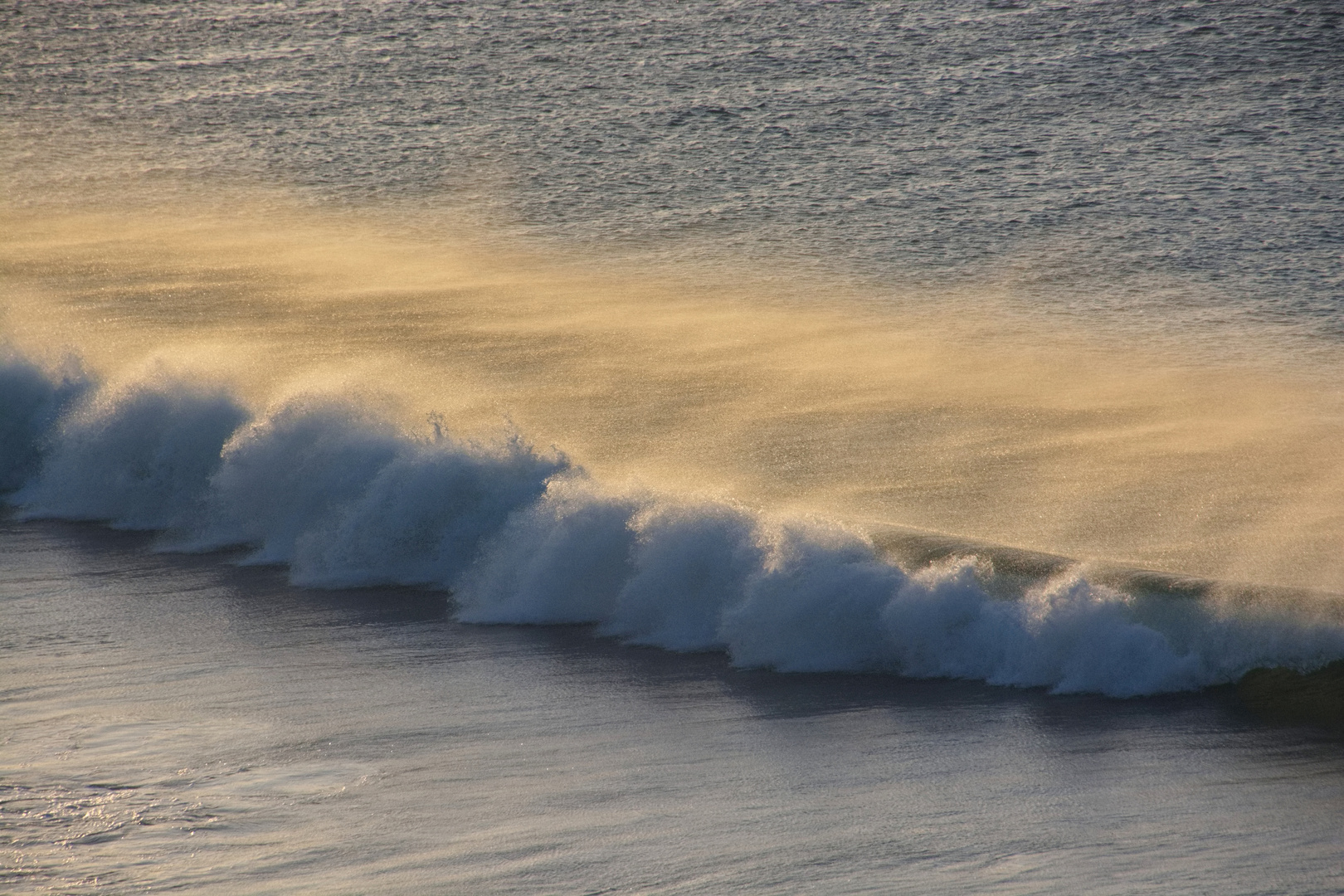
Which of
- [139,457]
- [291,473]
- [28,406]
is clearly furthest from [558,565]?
[28,406]

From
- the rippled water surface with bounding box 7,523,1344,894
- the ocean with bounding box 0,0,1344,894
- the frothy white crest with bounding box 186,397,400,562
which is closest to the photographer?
the rippled water surface with bounding box 7,523,1344,894

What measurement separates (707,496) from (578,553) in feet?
3.59

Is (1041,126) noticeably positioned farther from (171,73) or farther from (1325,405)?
(171,73)

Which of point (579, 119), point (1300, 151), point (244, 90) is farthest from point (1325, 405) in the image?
point (244, 90)

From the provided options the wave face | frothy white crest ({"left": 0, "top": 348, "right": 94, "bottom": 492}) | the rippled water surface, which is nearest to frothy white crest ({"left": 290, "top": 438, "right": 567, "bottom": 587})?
the wave face

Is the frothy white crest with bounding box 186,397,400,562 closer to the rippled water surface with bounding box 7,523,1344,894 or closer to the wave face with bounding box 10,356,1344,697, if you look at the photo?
the wave face with bounding box 10,356,1344,697

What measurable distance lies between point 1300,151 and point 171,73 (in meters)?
27.5

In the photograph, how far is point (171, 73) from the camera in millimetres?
41625

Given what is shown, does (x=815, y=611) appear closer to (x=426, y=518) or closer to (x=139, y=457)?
(x=426, y=518)

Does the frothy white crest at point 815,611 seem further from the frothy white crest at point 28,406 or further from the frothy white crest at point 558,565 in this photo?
Answer: the frothy white crest at point 28,406

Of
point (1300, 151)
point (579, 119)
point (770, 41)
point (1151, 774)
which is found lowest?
point (1151, 774)

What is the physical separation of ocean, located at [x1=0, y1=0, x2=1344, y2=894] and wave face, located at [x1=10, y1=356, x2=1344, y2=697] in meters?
0.04

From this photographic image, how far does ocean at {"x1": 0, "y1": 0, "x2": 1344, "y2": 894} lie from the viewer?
880cm

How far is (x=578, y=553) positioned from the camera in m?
12.8
